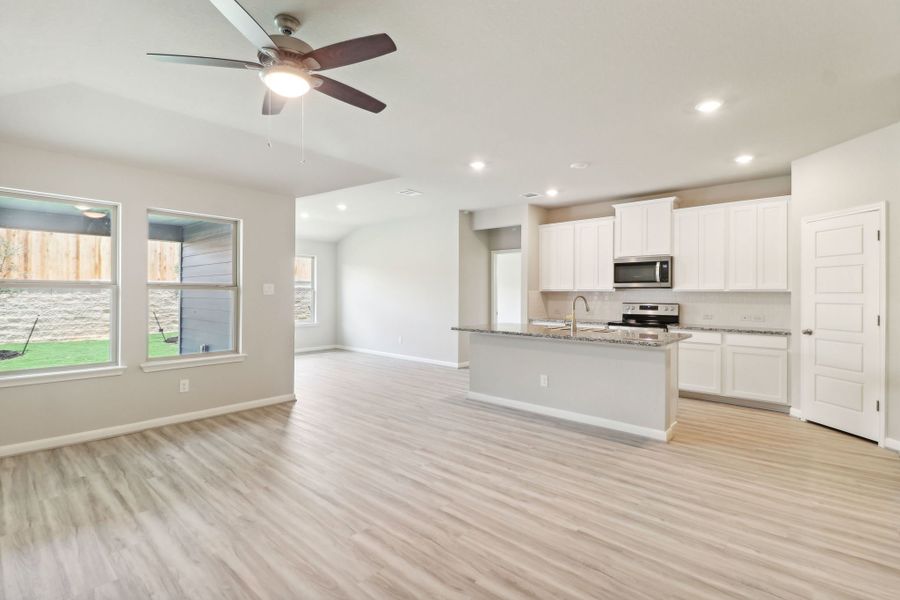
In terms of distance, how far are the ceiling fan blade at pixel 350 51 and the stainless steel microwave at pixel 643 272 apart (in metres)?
4.75

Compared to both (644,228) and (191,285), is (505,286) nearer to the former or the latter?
(644,228)

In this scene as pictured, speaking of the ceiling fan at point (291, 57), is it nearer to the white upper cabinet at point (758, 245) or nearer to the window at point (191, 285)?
the window at point (191, 285)

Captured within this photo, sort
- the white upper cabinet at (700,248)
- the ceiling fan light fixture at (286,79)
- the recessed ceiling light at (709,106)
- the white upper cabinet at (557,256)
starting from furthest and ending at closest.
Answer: the white upper cabinet at (557,256)
the white upper cabinet at (700,248)
the recessed ceiling light at (709,106)
the ceiling fan light fixture at (286,79)

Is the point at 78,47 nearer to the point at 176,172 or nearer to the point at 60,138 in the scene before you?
the point at 60,138

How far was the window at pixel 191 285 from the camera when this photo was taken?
430cm

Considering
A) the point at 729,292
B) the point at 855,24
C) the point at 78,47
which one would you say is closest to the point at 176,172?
the point at 78,47

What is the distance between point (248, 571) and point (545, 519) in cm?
154

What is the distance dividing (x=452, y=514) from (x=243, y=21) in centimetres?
262

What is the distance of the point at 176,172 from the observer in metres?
4.23

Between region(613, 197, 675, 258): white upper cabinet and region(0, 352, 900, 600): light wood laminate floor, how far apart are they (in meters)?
2.44

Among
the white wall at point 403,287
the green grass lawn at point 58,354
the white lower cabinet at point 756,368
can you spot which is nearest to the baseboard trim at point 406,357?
the white wall at point 403,287

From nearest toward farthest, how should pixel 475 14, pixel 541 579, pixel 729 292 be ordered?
pixel 541 579
pixel 475 14
pixel 729 292

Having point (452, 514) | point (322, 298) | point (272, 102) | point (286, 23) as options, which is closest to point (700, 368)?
point (452, 514)

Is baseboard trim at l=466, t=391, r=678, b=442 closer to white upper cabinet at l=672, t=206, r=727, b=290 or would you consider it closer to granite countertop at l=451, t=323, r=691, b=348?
granite countertop at l=451, t=323, r=691, b=348
